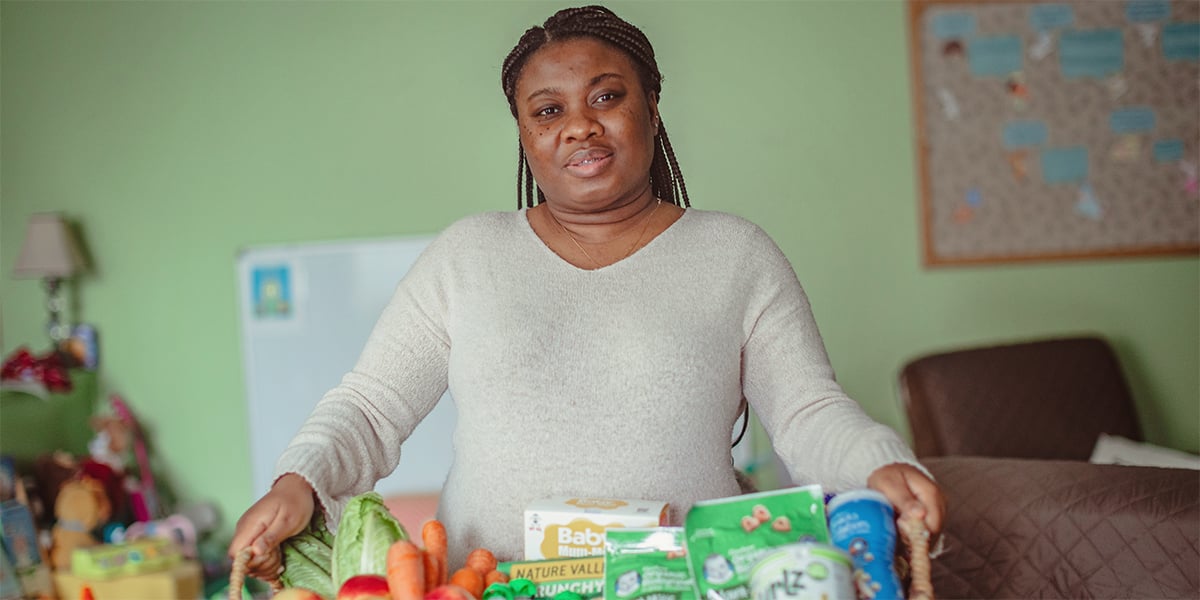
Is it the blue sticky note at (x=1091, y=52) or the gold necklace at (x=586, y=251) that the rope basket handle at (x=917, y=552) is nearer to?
the gold necklace at (x=586, y=251)

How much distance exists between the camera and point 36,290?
256cm

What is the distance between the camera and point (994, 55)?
2.44 meters

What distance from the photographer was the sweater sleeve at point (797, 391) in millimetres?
811

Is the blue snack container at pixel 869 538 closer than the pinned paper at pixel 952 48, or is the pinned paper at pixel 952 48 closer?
the blue snack container at pixel 869 538

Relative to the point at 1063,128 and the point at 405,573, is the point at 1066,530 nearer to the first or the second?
the point at 405,573

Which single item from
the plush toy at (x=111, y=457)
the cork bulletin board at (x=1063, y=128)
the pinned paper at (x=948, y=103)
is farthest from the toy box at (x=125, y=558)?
the pinned paper at (x=948, y=103)

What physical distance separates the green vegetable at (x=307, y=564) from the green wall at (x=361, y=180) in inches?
64.2

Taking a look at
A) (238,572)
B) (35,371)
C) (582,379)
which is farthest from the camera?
(35,371)

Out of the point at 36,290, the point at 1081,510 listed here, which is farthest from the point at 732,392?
the point at 36,290

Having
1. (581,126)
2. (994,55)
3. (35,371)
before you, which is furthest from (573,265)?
(35,371)

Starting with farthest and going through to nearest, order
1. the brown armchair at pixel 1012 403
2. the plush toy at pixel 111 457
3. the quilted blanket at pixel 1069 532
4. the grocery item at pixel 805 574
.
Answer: the plush toy at pixel 111 457 < the brown armchair at pixel 1012 403 < the quilted blanket at pixel 1069 532 < the grocery item at pixel 805 574

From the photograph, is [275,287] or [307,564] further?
[275,287]

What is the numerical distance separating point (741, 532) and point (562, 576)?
14 centimetres

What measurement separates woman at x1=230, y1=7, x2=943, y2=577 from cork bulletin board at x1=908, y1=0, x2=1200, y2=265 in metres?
1.67
